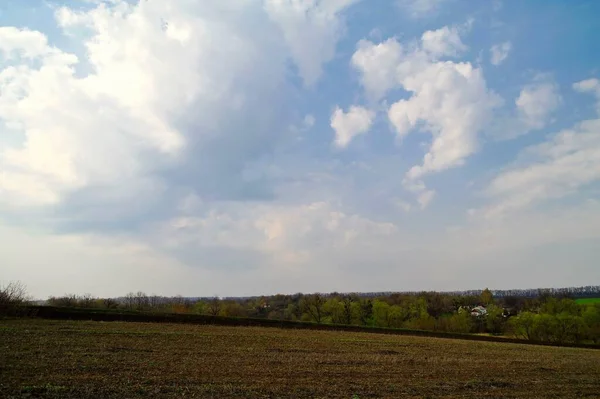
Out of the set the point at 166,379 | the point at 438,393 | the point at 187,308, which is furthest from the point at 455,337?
the point at 187,308

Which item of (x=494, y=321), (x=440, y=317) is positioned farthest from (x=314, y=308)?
(x=494, y=321)

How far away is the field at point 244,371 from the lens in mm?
17109

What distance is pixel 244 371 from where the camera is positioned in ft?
73.0

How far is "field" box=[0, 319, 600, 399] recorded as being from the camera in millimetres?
17109

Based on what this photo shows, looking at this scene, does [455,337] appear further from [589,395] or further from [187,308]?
[187,308]

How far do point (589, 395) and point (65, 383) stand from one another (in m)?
24.3

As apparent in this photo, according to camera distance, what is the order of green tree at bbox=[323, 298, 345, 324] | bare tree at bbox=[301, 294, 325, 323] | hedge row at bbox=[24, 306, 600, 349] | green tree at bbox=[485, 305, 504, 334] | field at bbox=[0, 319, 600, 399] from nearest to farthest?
1. field at bbox=[0, 319, 600, 399]
2. hedge row at bbox=[24, 306, 600, 349]
3. green tree at bbox=[323, 298, 345, 324]
4. bare tree at bbox=[301, 294, 325, 323]
5. green tree at bbox=[485, 305, 504, 334]

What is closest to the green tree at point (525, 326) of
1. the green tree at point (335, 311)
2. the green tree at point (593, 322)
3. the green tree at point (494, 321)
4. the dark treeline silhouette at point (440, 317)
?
the dark treeline silhouette at point (440, 317)

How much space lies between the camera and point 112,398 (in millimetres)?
15000

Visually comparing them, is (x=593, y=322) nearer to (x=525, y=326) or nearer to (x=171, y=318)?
(x=525, y=326)

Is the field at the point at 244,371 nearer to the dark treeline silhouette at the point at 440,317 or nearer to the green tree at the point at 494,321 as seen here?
the dark treeline silhouette at the point at 440,317

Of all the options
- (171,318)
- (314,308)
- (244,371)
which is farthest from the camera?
(314,308)

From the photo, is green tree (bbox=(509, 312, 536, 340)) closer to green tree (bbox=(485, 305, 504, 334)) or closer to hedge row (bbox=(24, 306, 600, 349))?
green tree (bbox=(485, 305, 504, 334))

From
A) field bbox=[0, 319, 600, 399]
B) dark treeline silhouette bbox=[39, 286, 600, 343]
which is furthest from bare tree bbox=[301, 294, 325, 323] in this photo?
field bbox=[0, 319, 600, 399]
